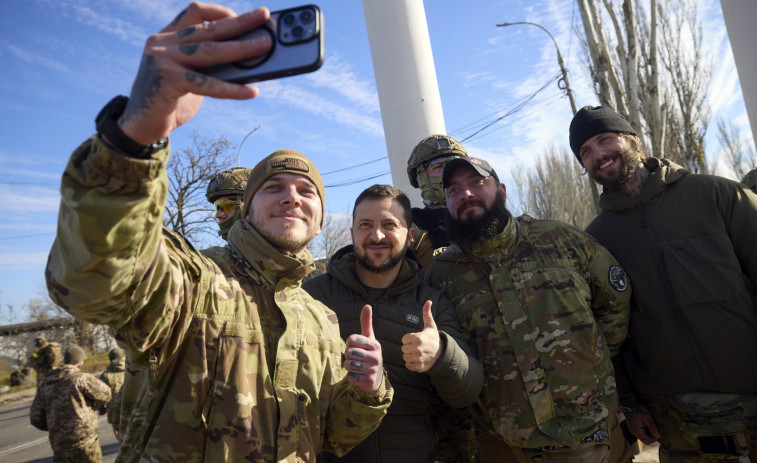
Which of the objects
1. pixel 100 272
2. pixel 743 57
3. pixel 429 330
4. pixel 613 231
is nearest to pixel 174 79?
pixel 100 272

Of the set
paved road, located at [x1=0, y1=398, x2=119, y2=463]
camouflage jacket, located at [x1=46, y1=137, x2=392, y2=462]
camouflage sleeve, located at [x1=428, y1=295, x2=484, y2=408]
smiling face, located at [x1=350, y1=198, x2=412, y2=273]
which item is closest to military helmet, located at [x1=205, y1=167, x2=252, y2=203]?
smiling face, located at [x1=350, y1=198, x2=412, y2=273]

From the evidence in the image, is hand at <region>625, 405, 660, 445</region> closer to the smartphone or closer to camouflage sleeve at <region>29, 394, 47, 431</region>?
the smartphone

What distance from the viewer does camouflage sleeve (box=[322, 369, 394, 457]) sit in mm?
1852

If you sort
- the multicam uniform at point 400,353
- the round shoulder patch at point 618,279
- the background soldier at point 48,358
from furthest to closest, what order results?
the background soldier at point 48,358 < the round shoulder patch at point 618,279 < the multicam uniform at point 400,353

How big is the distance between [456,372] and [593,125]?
79.4 inches

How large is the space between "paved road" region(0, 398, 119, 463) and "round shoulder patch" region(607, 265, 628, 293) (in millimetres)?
7939

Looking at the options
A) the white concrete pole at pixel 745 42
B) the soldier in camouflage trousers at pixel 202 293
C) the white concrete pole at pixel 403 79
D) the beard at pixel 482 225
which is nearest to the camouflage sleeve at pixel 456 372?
the soldier in camouflage trousers at pixel 202 293

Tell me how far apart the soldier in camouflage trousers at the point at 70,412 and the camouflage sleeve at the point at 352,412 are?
5.93 metres

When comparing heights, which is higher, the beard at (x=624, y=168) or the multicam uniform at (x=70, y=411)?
the beard at (x=624, y=168)

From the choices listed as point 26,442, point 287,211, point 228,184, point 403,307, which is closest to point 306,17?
point 287,211

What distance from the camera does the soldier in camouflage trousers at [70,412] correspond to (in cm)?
610

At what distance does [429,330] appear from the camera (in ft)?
6.79

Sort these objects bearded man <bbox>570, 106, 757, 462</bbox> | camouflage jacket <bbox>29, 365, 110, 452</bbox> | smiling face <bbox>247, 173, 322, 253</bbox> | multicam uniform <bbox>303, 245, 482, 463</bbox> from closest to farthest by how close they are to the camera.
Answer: smiling face <bbox>247, 173, 322, 253</bbox>, multicam uniform <bbox>303, 245, 482, 463</bbox>, bearded man <bbox>570, 106, 757, 462</bbox>, camouflage jacket <bbox>29, 365, 110, 452</bbox>

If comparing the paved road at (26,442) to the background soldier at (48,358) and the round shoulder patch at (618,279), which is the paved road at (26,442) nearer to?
the background soldier at (48,358)
